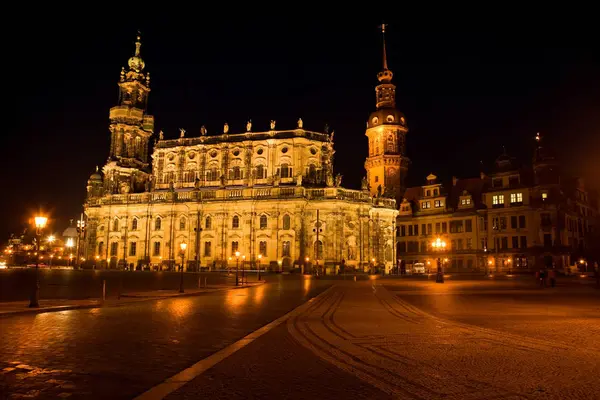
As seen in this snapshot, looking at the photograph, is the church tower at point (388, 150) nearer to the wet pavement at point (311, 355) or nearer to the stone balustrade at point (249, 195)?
the stone balustrade at point (249, 195)

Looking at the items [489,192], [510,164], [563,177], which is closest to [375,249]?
[489,192]

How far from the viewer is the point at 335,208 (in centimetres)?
7081

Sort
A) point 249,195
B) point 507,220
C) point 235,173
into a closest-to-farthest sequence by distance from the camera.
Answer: point 507,220, point 249,195, point 235,173

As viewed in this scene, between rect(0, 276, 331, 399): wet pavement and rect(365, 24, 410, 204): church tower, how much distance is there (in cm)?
7327

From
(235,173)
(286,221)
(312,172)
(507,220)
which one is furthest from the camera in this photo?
(235,173)

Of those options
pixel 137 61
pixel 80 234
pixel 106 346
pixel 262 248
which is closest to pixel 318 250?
pixel 262 248

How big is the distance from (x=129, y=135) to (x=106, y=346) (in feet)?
277

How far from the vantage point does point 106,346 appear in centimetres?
998

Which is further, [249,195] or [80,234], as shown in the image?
[80,234]

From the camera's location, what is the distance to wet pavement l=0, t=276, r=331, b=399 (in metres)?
6.92

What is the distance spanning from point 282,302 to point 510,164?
198ft

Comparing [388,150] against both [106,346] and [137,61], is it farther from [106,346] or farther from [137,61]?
[106,346]

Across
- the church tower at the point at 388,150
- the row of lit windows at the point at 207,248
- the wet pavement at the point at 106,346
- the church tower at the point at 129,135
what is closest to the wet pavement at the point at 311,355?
the wet pavement at the point at 106,346

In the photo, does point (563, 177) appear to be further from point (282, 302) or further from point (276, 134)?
point (282, 302)
